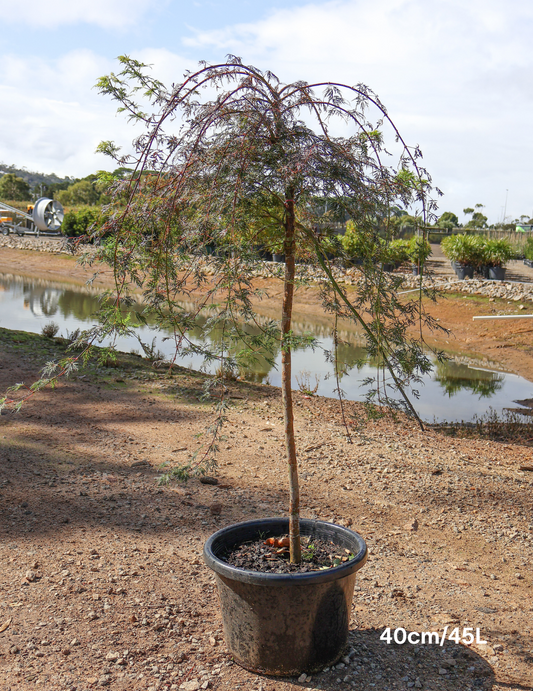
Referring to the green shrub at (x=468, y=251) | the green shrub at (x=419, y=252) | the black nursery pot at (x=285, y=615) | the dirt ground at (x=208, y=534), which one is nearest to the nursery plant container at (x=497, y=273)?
the green shrub at (x=468, y=251)

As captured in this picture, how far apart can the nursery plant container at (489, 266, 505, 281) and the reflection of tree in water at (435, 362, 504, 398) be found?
7561 millimetres

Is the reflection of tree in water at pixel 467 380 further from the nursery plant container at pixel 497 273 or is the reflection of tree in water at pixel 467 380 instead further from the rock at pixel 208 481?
the nursery plant container at pixel 497 273

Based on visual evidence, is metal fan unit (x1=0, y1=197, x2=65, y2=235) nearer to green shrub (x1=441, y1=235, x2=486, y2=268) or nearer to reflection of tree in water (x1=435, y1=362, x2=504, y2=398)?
green shrub (x1=441, y1=235, x2=486, y2=268)

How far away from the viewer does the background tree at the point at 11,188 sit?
54.6m

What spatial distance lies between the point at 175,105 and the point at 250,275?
0.64m

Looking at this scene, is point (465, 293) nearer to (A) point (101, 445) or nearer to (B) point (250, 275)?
(A) point (101, 445)

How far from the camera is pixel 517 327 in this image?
13.5m

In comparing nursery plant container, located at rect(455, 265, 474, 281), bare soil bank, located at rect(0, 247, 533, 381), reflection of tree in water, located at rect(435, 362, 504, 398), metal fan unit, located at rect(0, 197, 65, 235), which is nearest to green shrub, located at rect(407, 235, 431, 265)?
bare soil bank, located at rect(0, 247, 533, 381)

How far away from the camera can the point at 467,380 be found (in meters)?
10.5

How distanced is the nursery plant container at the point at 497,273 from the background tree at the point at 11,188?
47.4m

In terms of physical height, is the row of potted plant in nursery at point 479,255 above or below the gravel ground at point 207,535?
above

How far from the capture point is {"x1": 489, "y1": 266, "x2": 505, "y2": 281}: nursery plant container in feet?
59.5

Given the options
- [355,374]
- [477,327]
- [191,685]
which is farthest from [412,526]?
[477,327]

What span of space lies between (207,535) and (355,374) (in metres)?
7.00
